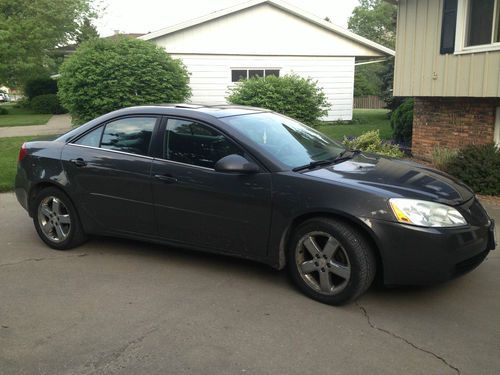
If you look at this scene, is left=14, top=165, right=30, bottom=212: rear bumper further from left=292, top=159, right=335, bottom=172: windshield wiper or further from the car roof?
left=292, top=159, right=335, bottom=172: windshield wiper

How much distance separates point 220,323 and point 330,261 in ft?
3.14

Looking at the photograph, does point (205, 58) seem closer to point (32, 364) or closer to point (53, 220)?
point (53, 220)

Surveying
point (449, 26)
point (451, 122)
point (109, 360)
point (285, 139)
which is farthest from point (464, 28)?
point (109, 360)

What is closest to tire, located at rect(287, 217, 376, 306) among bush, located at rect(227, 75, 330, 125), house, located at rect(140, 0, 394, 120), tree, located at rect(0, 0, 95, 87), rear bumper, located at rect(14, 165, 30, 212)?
rear bumper, located at rect(14, 165, 30, 212)

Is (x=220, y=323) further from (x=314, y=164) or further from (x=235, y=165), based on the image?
(x=314, y=164)

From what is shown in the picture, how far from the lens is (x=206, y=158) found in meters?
4.51

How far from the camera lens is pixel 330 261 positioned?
393 cm

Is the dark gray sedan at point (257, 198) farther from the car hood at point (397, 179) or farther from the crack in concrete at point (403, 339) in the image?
the crack in concrete at point (403, 339)

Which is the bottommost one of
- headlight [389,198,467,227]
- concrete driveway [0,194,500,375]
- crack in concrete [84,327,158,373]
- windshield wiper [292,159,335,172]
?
crack in concrete [84,327,158,373]

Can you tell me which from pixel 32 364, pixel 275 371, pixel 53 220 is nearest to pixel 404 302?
pixel 275 371

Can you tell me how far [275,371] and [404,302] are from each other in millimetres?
1448

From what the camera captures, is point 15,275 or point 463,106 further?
point 463,106

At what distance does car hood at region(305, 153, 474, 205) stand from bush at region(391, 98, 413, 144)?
863cm

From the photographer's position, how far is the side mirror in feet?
13.6
